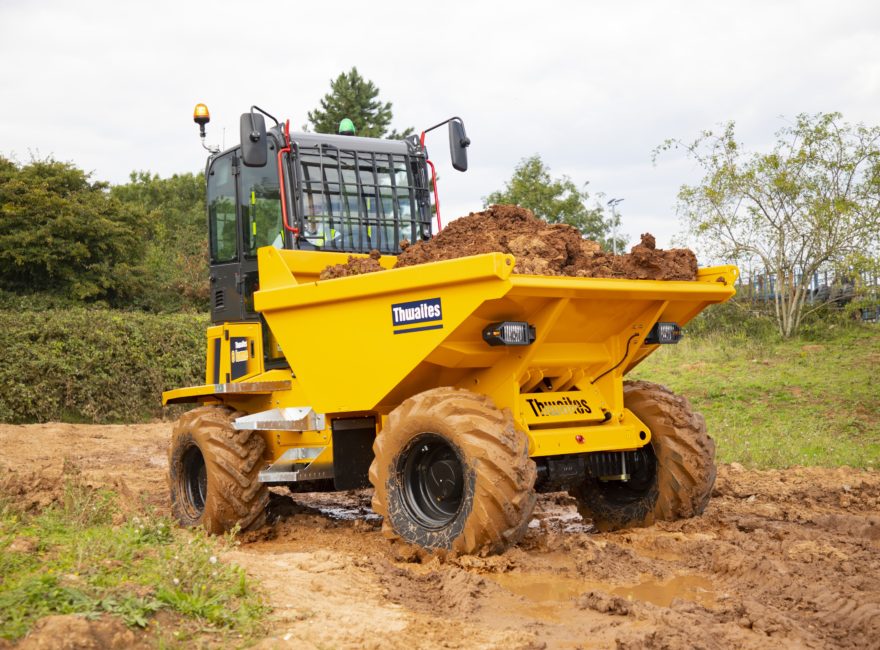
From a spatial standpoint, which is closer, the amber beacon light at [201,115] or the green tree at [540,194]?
the amber beacon light at [201,115]

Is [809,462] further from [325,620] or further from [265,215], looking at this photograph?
[325,620]

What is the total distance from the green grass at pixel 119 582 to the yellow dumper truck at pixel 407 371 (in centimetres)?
149

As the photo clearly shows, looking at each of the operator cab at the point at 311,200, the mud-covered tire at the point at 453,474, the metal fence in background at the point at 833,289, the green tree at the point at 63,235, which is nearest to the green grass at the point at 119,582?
the mud-covered tire at the point at 453,474

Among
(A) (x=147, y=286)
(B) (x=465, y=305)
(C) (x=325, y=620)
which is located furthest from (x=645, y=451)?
(A) (x=147, y=286)

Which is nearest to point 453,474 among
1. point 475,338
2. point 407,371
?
point 407,371

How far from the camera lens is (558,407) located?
6.49m

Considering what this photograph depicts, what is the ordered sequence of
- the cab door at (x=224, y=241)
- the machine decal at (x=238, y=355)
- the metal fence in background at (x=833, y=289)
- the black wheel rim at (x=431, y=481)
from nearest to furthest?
the black wheel rim at (x=431, y=481) < the machine decal at (x=238, y=355) < the cab door at (x=224, y=241) < the metal fence in background at (x=833, y=289)

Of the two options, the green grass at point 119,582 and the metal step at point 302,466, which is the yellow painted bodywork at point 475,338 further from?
the green grass at point 119,582

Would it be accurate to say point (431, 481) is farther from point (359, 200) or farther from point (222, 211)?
point (222, 211)

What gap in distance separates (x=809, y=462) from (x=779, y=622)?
620 centimetres

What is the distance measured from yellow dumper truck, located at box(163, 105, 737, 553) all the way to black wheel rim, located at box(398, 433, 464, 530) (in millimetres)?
14

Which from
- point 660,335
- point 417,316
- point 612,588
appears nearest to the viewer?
point 612,588

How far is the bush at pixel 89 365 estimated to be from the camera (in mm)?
16016

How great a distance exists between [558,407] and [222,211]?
3.55m
